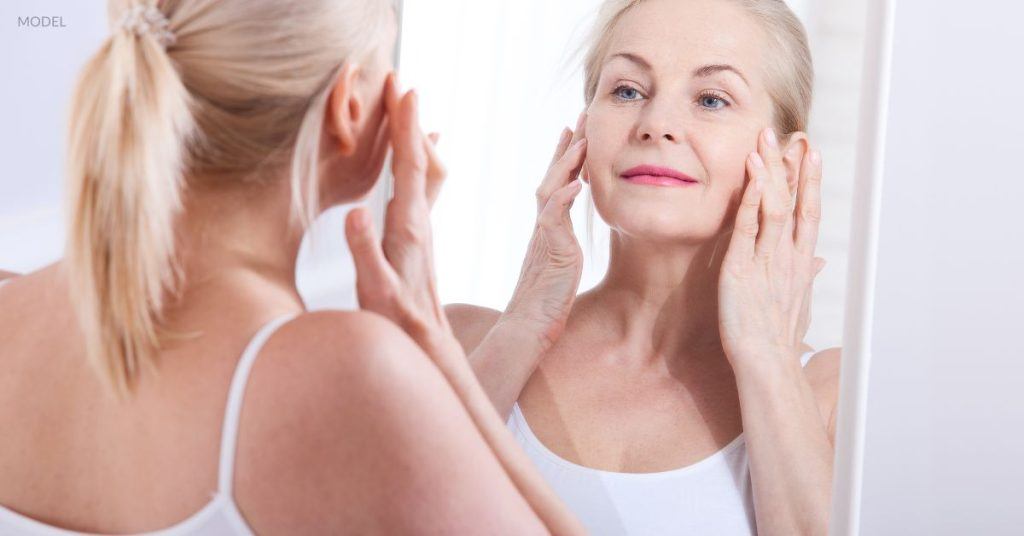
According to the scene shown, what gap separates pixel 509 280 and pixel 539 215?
93 mm

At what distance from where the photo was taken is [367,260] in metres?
0.91

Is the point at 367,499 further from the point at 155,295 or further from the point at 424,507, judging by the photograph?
the point at 155,295

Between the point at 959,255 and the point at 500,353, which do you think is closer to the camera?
the point at 500,353

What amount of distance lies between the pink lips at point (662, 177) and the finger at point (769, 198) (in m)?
0.07

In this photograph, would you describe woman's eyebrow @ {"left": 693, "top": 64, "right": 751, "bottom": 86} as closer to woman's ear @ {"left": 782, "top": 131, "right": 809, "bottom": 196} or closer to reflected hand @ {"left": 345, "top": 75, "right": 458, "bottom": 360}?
woman's ear @ {"left": 782, "top": 131, "right": 809, "bottom": 196}

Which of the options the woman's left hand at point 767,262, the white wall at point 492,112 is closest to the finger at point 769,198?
the woman's left hand at point 767,262

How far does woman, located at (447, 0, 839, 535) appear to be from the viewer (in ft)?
3.52

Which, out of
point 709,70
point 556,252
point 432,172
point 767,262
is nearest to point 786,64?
point 709,70

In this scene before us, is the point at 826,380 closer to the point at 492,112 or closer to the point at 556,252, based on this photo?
the point at 556,252

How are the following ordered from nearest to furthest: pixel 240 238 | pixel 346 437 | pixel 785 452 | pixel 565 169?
pixel 346 437 < pixel 240 238 < pixel 785 452 < pixel 565 169

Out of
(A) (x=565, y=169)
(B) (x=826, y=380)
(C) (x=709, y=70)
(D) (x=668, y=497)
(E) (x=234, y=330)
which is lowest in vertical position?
(D) (x=668, y=497)

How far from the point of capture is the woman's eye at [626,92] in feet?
3.67

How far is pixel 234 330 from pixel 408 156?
24cm

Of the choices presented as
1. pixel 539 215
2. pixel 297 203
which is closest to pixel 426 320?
pixel 297 203
